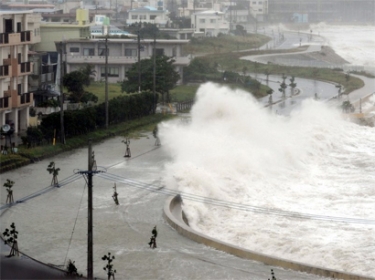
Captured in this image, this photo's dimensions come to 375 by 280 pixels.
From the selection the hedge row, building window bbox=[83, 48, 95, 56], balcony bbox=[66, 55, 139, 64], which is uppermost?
building window bbox=[83, 48, 95, 56]

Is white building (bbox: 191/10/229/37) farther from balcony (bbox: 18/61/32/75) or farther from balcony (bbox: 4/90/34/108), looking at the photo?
balcony (bbox: 4/90/34/108)

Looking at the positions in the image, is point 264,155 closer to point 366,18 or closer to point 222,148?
point 222,148

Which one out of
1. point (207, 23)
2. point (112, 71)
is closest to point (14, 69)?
point (112, 71)

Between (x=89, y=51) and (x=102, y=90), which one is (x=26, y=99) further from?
(x=89, y=51)

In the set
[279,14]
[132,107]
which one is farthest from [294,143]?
[279,14]

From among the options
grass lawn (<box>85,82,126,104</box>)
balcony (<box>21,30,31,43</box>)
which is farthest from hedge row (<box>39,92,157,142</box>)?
grass lawn (<box>85,82,126,104</box>)
